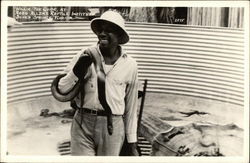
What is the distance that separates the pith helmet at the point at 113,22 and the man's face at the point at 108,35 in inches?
0.8

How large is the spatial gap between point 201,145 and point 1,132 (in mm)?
1251

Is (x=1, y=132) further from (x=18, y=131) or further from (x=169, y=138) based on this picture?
(x=169, y=138)

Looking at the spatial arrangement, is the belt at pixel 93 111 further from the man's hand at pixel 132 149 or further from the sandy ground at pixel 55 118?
the man's hand at pixel 132 149

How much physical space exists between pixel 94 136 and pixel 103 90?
0.93ft

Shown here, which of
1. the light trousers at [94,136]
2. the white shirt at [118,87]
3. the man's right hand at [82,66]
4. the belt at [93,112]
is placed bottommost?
the light trousers at [94,136]

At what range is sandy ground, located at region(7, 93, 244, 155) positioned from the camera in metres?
3.00

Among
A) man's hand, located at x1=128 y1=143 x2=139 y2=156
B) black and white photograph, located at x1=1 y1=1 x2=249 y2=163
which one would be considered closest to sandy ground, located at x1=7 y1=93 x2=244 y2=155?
black and white photograph, located at x1=1 y1=1 x2=249 y2=163

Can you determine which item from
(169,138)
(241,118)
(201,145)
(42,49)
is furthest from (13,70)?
(241,118)

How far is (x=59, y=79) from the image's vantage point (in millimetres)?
2988

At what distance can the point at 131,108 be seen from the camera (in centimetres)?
299

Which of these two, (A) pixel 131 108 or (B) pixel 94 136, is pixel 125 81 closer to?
(A) pixel 131 108

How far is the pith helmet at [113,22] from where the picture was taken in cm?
294

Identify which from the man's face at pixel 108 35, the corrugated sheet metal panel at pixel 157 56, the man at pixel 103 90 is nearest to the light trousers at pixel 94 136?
the man at pixel 103 90

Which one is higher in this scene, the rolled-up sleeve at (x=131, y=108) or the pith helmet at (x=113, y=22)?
the pith helmet at (x=113, y=22)
